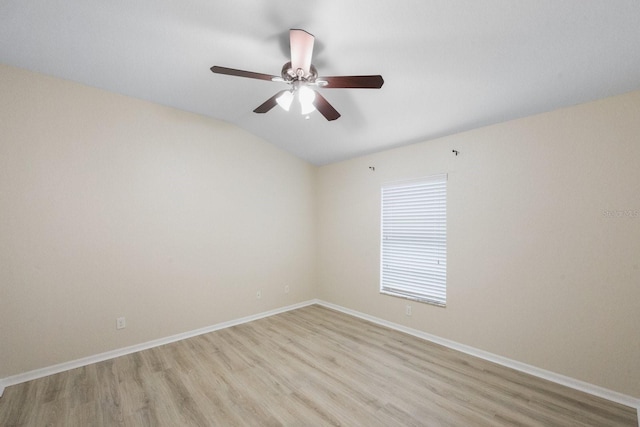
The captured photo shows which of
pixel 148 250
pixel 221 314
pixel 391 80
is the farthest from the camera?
pixel 221 314

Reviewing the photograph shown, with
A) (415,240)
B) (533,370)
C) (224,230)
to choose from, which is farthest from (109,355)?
(533,370)

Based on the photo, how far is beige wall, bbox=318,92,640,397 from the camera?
2.09m

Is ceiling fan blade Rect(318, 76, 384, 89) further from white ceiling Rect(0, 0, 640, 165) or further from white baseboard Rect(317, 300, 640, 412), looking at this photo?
white baseboard Rect(317, 300, 640, 412)

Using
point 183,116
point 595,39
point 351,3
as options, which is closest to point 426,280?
point 595,39

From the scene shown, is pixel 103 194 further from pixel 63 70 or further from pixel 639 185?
pixel 639 185

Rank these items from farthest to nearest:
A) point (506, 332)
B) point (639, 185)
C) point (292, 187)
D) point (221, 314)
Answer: point (292, 187), point (221, 314), point (506, 332), point (639, 185)

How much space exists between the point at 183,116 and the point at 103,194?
4.26 feet

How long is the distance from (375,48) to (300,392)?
2824 mm

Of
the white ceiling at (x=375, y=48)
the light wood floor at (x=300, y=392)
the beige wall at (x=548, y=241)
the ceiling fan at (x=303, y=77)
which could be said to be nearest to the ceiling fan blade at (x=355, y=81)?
the ceiling fan at (x=303, y=77)

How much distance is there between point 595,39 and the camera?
5.49 ft

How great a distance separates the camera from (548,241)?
7.93ft

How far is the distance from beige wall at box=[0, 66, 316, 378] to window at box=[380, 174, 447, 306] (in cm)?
178

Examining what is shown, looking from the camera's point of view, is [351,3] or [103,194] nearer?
[351,3]

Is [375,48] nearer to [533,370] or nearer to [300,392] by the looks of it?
[300,392]
